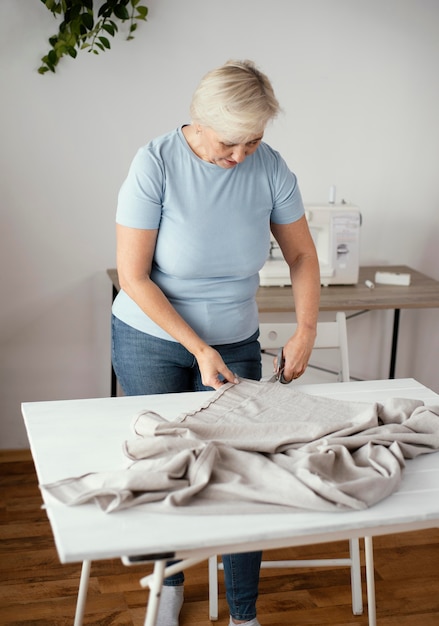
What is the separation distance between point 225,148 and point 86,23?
1432 millimetres

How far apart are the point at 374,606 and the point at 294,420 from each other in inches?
32.8

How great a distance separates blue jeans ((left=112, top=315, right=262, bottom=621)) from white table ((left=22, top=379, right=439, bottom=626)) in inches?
12.4

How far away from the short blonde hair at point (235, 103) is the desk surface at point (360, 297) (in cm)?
114

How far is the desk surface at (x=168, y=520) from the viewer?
1.24 metres

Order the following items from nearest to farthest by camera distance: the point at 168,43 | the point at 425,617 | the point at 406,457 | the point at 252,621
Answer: the point at 406,457 < the point at 252,621 < the point at 425,617 < the point at 168,43

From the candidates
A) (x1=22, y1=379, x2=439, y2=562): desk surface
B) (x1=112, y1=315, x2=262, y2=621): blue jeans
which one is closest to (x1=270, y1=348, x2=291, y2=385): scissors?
(x1=112, y1=315, x2=262, y2=621): blue jeans

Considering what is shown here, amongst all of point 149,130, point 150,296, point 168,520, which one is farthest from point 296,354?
point 149,130

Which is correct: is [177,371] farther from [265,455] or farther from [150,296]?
[265,455]

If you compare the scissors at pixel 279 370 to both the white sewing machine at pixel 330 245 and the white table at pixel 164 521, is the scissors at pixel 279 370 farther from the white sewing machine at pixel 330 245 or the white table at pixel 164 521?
the white sewing machine at pixel 330 245

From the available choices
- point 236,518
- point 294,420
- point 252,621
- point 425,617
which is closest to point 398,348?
point 425,617

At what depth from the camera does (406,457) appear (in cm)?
157

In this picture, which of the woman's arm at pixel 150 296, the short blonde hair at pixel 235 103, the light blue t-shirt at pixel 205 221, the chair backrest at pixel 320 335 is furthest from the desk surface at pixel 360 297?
the short blonde hair at pixel 235 103

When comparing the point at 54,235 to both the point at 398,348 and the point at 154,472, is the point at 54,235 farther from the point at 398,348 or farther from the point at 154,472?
the point at 154,472

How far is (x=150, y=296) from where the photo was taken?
6.21ft
